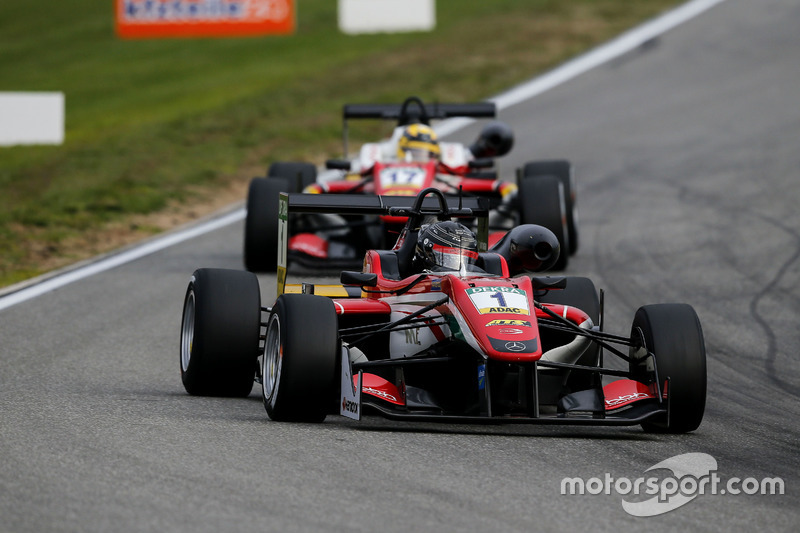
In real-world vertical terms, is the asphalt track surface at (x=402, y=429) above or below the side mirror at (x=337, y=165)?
below

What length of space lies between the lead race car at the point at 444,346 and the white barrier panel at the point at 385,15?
78.0 ft

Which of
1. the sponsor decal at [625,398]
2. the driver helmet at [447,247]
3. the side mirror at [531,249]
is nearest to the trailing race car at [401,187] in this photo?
the side mirror at [531,249]

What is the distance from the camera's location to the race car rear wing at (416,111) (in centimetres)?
1544

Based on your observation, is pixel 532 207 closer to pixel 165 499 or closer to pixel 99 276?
pixel 99 276

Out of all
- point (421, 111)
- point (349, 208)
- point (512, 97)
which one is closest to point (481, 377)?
point (349, 208)

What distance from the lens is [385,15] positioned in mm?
32719

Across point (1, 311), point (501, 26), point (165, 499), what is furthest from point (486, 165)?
point (501, 26)

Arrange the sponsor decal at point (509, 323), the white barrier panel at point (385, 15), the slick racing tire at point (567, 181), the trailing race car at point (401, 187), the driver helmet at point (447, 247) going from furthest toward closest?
1. the white barrier panel at point (385, 15)
2. the slick racing tire at point (567, 181)
3. the trailing race car at point (401, 187)
4. the driver helmet at point (447, 247)
5. the sponsor decal at point (509, 323)

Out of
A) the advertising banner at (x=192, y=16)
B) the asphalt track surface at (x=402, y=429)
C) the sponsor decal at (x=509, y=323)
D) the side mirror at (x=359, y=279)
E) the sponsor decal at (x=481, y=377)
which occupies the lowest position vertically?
the asphalt track surface at (x=402, y=429)

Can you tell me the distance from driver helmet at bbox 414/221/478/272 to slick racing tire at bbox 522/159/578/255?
6452 millimetres

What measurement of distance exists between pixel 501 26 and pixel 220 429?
87.2 ft

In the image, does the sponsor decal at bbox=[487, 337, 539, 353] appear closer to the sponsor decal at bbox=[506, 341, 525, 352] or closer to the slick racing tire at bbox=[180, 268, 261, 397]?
the sponsor decal at bbox=[506, 341, 525, 352]

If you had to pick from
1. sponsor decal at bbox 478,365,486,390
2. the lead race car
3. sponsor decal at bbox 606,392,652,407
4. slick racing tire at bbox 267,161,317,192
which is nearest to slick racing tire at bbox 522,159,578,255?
slick racing tire at bbox 267,161,317,192

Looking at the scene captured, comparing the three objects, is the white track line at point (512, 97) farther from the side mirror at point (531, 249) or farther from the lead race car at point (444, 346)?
the side mirror at point (531, 249)
